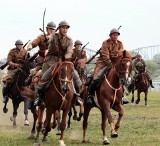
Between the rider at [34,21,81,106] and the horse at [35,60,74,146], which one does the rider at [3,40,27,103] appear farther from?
the horse at [35,60,74,146]

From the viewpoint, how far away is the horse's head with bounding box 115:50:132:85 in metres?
16.2

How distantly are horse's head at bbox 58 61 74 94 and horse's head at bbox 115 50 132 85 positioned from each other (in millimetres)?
1801

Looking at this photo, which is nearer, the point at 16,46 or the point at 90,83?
the point at 90,83

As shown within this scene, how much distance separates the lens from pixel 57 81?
15672mm

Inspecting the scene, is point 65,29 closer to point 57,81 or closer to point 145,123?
point 57,81

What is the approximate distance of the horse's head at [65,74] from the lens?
14930mm

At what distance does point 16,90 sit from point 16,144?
7024 millimetres

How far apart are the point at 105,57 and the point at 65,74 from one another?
2803 mm

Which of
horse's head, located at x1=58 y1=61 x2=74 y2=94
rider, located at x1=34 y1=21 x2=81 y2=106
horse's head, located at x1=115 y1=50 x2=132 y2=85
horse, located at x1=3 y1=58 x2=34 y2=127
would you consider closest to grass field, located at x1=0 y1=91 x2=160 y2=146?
horse, located at x1=3 y1=58 x2=34 y2=127

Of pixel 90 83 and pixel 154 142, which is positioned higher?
pixel 90 83

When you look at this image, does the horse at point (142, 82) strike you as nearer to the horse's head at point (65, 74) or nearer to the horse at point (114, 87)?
the horse at point (114, 87)

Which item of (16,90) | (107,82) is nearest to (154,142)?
(107,82)

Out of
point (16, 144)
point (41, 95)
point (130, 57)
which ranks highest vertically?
point (130, 57)

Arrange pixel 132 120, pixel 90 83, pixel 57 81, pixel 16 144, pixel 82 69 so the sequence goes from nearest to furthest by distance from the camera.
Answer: pixel 57 81
pixel 16 144
pixel 90 83
pixel 82 69
pixel 132 120
